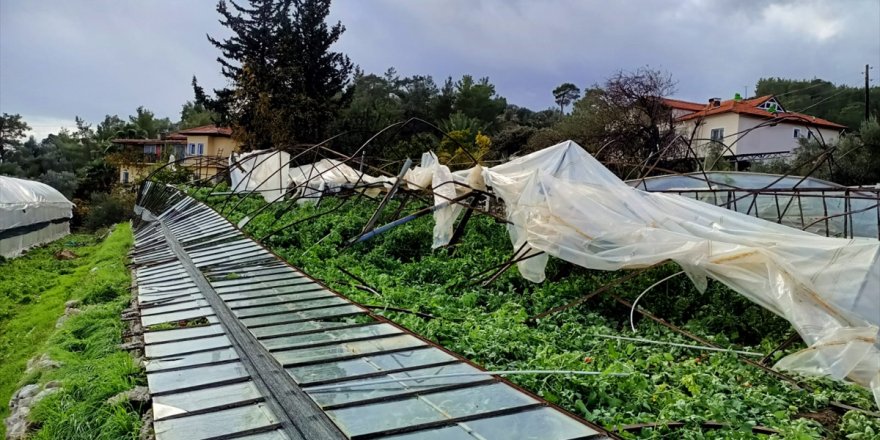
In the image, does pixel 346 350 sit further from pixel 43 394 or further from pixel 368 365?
pixel 43 394

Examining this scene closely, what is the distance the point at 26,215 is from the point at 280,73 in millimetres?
12000

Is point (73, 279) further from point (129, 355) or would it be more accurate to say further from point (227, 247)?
point (129, 355)

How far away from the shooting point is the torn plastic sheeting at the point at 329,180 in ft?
42.6

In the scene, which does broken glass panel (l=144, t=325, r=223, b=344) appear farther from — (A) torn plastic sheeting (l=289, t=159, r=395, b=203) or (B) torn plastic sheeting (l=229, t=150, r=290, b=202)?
(B) torn plastic sheeting (l=229, t=150, r=290, b=202)

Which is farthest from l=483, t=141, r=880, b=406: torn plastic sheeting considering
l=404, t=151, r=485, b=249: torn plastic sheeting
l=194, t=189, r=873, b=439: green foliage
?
l=404, t=151, r=485, b=249: torn plastic sheeting

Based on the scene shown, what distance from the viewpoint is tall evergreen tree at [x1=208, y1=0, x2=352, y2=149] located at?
90.2 feet

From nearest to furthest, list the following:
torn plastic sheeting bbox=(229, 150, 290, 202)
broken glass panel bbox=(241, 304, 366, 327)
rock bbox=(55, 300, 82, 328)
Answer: broken glass panel bbox=(241, 304, 366, 327) < rock bbox=(55, 300, 82, 328) < torn plastic sheeting bbox=(229, 150, 290, 202)

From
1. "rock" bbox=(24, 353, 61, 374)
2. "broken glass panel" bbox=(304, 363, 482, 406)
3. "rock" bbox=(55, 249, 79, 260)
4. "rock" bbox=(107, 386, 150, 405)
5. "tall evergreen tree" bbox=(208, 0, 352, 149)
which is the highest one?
"tall evergreen tree" bbox=(208, 0, 352, 149)

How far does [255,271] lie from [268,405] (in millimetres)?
5257

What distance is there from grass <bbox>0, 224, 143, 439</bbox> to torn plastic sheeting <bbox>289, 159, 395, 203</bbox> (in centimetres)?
444

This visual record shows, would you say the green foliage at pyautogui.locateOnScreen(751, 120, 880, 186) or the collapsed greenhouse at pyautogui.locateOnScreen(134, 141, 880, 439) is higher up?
the green foliage at pyautogui.locateOnScreen(751, 120, 880, 186)

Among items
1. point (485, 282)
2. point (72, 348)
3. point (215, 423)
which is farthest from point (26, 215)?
point (215, 423)

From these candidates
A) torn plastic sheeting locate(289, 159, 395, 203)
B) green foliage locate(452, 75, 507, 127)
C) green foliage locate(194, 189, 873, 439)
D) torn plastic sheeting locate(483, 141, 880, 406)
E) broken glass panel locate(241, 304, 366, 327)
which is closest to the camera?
green foliage locate(194, 189, 873, 439)

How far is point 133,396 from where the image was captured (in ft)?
14.1
